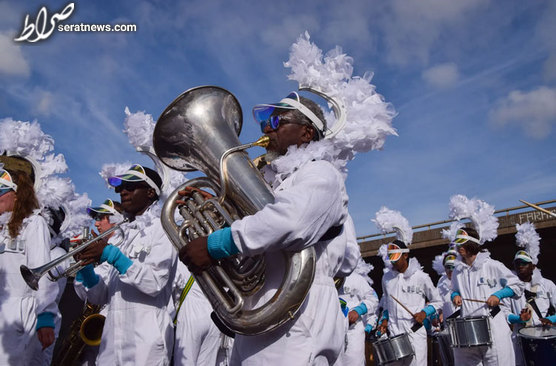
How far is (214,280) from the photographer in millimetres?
2691

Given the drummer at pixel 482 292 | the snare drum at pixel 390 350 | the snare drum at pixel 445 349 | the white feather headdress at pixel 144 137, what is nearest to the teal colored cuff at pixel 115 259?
the white feather headdress at pixel 144 137

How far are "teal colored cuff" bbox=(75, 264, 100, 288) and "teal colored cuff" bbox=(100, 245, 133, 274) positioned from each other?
42cm

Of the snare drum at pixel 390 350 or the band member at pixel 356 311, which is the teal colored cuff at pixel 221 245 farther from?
the snare drum at pixel 390 350

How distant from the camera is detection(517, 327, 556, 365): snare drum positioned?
6859mm

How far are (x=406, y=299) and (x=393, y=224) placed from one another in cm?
260

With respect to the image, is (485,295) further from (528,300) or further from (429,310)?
(429,310)

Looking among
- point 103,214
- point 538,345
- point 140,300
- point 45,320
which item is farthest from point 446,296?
point 45,320

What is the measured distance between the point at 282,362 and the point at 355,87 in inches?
80.7

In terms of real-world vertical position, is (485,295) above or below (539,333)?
above

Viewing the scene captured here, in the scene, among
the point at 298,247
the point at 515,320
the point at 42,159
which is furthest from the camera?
the point at 515,320

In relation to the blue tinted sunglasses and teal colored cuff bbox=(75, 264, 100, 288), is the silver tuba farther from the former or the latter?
teal colored cuff bbox=(75, 264, 100, 288)

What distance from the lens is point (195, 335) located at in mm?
5953

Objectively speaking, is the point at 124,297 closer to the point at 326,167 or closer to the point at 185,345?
the point at 185,345

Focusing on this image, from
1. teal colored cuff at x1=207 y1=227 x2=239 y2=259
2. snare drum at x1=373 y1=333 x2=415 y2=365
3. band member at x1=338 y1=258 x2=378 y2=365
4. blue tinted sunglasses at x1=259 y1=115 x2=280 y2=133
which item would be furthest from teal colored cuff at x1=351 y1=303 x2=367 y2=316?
teal colored cuff at x1=207 y1=227 x2=239 y2=259
